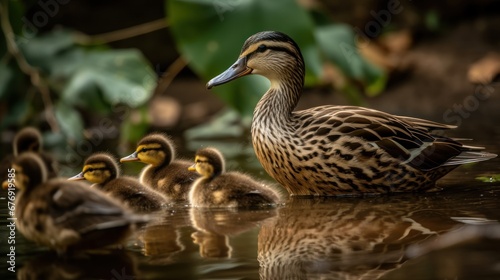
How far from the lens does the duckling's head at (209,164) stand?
19.8 feet

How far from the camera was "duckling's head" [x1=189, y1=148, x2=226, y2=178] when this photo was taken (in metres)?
6.03

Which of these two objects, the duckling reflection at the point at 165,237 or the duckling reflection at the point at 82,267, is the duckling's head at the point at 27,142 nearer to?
the duckling reflection at the point at 165,237

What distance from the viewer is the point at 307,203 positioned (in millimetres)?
5980

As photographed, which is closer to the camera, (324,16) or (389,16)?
(324,16)

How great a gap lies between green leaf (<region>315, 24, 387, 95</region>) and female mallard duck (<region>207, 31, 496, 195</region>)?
10.7 ft

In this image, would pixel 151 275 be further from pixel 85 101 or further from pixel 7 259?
pixel 85 101

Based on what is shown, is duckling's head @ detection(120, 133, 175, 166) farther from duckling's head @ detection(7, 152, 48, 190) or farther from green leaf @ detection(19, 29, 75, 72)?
green leaf @ detection(19, 29, 75, 72)

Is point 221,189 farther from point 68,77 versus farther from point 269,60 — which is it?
point 68,77

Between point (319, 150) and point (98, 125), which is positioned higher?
point (98, 125)

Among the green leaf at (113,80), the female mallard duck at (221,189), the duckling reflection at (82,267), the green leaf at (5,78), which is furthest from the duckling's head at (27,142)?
the green leaf at (5,78)

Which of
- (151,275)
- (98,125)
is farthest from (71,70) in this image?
(151,275)

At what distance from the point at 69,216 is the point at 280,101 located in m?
2.51

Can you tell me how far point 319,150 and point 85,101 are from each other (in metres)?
3.67

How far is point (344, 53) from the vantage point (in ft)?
31.9
